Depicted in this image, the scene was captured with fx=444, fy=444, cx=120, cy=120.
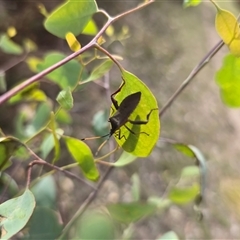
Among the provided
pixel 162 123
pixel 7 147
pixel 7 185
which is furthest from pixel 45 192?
pixel 162 123

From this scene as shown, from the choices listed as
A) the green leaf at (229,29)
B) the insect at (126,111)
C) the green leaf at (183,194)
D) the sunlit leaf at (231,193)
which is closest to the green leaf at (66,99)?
the insect at (126,111)

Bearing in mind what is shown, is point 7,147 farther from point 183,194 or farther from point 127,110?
point 183,194

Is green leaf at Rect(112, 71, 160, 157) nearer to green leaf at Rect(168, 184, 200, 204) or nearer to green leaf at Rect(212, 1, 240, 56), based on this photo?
green leaf at Rect(212, 1, 240, 56)

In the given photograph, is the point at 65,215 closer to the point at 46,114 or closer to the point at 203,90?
the point at 46,114

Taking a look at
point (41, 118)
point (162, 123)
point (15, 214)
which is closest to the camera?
point (15, 214)

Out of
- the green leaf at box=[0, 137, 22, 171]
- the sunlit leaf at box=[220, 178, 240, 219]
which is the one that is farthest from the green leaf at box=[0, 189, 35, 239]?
the sunlit leaf at box=[220, 178, 240, 219]

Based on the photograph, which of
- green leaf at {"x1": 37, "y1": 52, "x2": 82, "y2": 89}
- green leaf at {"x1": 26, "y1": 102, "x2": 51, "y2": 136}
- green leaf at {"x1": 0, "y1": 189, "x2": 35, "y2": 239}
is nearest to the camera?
green leaf at {"x1": 0, "y1": 189, "x2": 35, "y2": 239}
